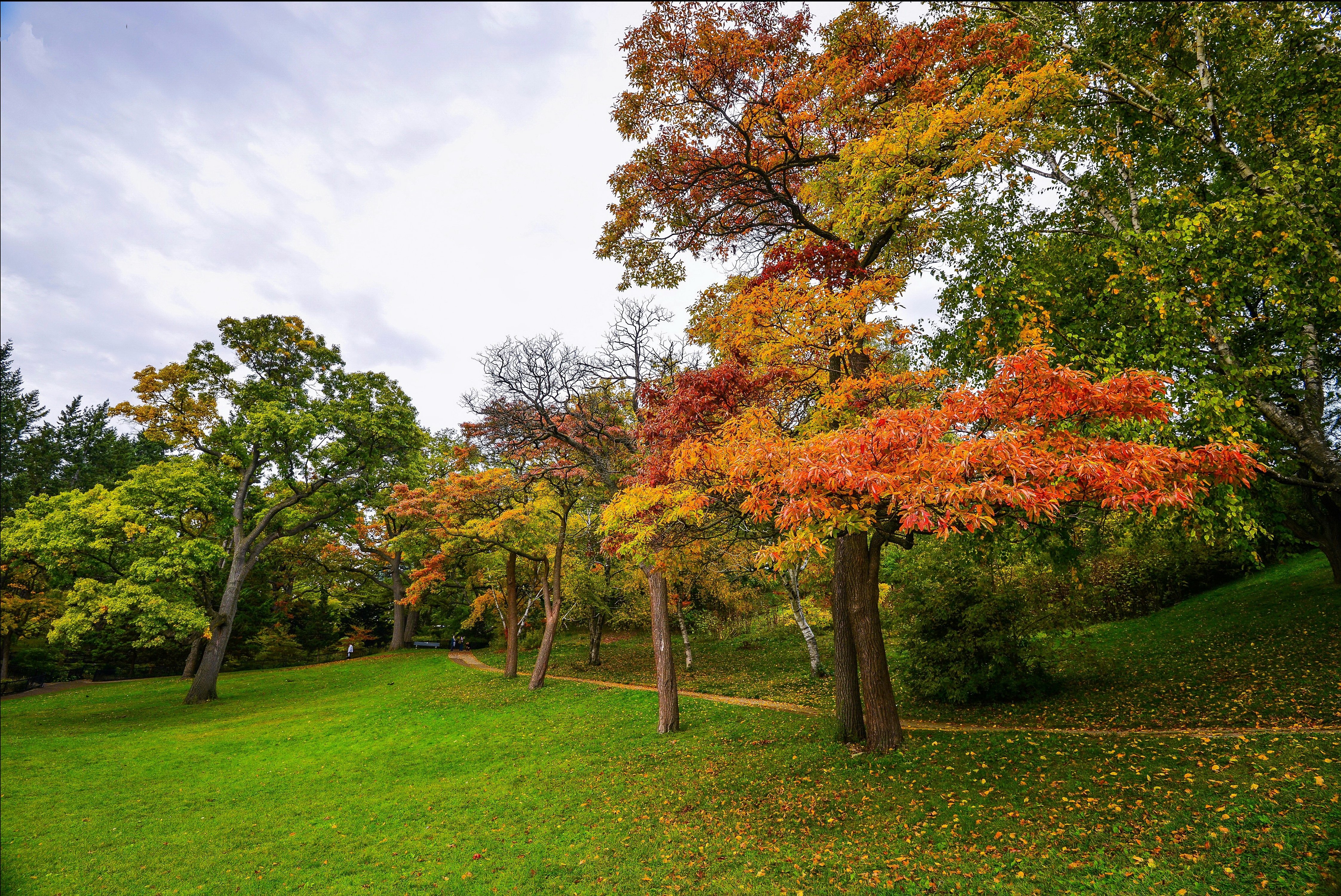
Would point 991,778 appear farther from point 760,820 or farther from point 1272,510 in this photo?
point 1272,510

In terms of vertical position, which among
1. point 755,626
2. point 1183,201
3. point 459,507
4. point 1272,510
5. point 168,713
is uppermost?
point 1183,201

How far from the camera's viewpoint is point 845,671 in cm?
943

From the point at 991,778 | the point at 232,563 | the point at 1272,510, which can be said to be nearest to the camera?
the point at 991,778

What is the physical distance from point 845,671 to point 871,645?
129 centimetres

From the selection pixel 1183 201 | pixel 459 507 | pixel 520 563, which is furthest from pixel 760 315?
pixel 520 563

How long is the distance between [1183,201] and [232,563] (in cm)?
2746

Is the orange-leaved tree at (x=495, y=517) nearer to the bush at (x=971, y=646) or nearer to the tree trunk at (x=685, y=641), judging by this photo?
the tree trunk at (x=685, y=641)

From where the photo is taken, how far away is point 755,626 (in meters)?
22.9

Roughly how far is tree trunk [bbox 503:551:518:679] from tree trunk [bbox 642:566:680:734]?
9270 mm

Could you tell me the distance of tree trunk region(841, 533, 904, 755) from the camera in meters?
8.34

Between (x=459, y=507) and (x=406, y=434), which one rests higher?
(x=406, y=434)

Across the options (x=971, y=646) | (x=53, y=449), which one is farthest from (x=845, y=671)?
(x=53, y=449)

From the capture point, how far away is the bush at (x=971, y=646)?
1105cm

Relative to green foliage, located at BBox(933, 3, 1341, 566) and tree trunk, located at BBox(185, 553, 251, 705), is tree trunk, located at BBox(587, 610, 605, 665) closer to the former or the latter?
tree trunk, located at BBox(185, 553, 251, 705)
